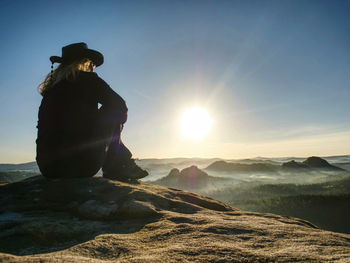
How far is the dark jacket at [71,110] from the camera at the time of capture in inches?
110

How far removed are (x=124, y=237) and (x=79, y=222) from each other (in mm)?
646

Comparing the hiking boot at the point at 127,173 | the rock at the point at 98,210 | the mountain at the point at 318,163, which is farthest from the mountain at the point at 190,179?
the rock at the point at 98,210

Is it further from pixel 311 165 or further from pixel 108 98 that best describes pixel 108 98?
pixel 311 165

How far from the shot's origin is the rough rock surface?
3.72 ft

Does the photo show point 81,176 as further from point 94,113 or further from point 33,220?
point 33,220

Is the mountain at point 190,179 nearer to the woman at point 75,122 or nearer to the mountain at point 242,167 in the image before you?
the mountain at point 242,167

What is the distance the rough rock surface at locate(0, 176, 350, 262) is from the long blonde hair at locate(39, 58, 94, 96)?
1566 mm

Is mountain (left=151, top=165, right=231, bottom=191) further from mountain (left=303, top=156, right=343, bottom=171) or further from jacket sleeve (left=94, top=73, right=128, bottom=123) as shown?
jacket sleeve (left=94, top=73, right=128, bottom=123)

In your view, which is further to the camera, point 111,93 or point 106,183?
point 111,93

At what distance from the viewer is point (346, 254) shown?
3.83 feet

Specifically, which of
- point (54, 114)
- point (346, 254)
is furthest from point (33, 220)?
point (346, 254)

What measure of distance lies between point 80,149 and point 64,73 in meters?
1.24

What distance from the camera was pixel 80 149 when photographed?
2.83 m

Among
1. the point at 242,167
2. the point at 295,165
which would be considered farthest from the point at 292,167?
the point at 242,167
